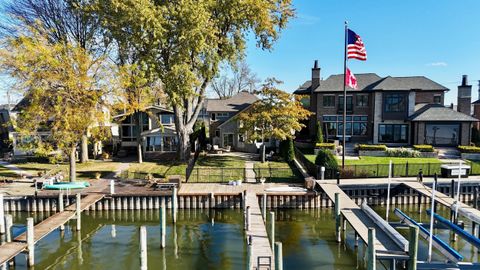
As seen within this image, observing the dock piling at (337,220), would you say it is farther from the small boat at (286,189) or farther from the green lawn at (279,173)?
the green lawn at (279,173)

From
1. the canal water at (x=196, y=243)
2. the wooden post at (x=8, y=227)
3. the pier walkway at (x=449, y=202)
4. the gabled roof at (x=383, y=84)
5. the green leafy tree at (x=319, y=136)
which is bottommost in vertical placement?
the canal water at (x=196, y=243)

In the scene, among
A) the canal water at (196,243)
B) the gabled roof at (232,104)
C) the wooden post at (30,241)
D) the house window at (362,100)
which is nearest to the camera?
the wooden post at (30,241)

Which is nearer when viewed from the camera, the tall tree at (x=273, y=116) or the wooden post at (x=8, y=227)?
the wooden post at (x=8, y=227)

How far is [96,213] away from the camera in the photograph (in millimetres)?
22844

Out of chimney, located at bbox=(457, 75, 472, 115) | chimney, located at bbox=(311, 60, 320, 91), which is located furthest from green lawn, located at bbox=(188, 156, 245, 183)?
chimney, located at bbox=(457, 75, 472, 115)

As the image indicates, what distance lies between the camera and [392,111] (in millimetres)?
39312

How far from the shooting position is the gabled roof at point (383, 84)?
129 feet

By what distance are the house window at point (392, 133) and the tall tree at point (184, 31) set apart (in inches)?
666

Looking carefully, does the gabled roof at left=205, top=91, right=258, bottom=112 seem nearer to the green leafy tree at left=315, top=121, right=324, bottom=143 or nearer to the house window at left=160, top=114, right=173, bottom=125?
the house window at left=160, top=114, right=173, bottom=125

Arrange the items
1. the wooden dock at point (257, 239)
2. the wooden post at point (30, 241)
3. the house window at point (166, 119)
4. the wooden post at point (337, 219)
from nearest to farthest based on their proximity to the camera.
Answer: the wooden dock at point (257, 239) < the wooden post at point (30, 241) < the wooden post at point (337, 219) < the house window at point (166, 119)

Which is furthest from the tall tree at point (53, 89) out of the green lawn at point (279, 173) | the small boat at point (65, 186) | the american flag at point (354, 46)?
the american flag at point (354, 46)

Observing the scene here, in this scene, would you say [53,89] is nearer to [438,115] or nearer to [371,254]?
[371,254]

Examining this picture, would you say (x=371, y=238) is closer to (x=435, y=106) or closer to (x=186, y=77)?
(x=186, y=77)

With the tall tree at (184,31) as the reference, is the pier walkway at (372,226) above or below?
below
